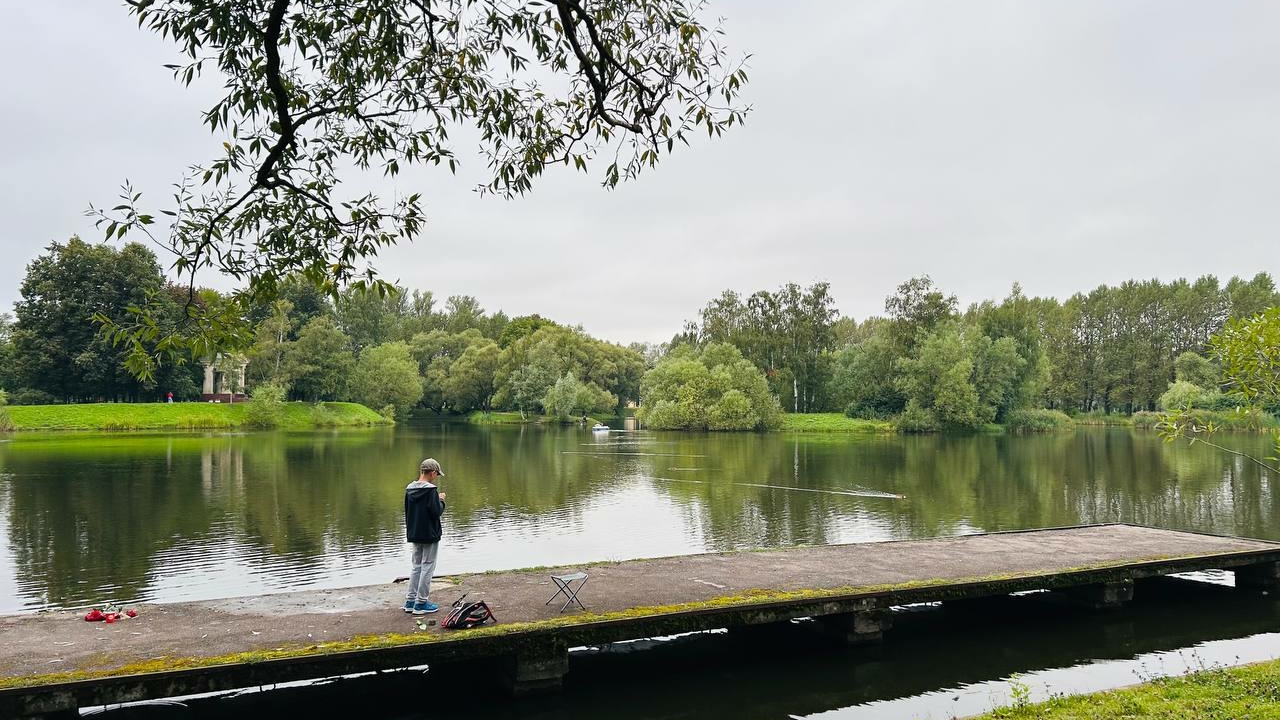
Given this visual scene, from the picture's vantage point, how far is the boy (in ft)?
35.2

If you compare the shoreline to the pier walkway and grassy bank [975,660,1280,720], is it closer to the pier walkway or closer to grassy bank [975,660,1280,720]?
the pier walkway

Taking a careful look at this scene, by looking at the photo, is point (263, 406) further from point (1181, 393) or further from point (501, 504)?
point (1181, 393)

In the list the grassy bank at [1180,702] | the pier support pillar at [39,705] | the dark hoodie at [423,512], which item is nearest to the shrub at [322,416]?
the dark hoodie at [423,512]

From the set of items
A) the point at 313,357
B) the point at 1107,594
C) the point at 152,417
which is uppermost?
the point at 313,357

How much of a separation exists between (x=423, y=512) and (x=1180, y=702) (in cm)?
889

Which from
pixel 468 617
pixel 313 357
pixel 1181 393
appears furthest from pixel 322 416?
pixel 1181 393

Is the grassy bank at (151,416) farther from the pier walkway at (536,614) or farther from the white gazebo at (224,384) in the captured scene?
the pier walkway at (536,614)

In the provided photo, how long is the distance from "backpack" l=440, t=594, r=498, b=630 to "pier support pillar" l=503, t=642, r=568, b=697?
619 millimetres

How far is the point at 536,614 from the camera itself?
11.1m

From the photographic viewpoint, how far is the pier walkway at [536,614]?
8938mm

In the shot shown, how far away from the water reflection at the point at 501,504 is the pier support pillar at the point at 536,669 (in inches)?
299

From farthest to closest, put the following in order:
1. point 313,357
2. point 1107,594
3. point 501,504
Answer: point 313,357, point 501,504, point 1107,594

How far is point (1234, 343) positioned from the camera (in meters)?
9.82

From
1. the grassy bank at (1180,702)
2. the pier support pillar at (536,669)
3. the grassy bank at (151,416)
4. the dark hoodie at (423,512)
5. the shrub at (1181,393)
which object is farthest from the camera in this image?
the shrub at (1181,393)
